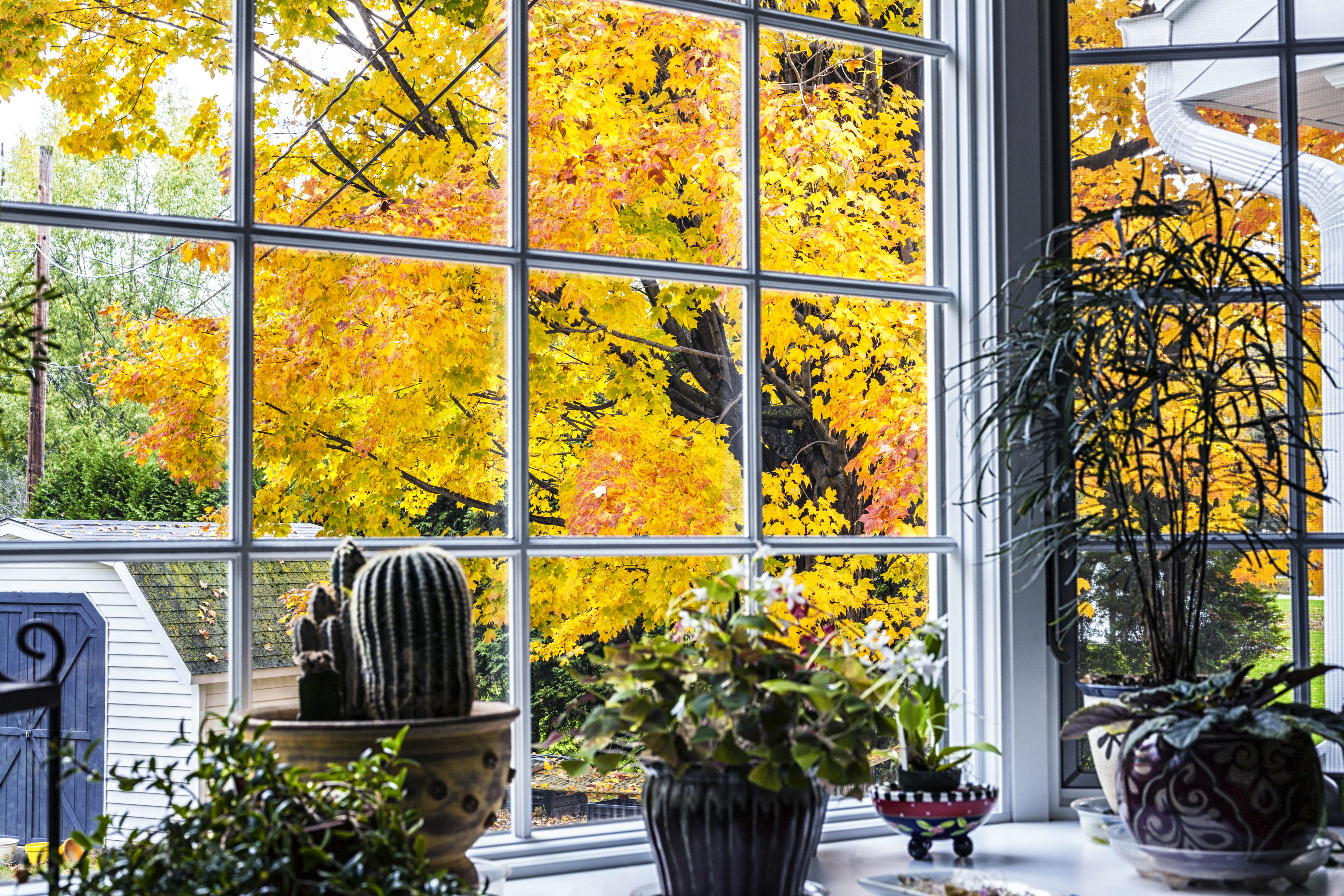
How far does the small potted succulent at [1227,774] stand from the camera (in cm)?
158

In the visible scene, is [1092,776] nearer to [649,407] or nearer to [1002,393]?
[1002,393]

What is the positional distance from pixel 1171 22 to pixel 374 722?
6.47ft

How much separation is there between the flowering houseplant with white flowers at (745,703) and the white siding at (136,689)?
2.21 ft

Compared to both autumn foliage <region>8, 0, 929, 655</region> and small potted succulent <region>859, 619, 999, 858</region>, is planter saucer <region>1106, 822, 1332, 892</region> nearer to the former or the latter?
small potted succulent <region>859, 619, 999, 858</region>

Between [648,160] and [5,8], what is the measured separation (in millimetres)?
1978

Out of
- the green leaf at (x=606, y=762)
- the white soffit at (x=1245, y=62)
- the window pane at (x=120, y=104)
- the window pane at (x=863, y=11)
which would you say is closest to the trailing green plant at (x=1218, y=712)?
the green leaf at (x=606, y=762)

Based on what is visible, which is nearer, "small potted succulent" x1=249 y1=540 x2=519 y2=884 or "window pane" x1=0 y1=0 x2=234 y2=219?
"small potted succulent" x1=249 y1=540 x2=519 y2=884

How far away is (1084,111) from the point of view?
214cm

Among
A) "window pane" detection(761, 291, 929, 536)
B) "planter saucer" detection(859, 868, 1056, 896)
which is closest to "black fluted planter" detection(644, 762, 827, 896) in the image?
"planter saucer" detection(859, 868, 1056, 896)

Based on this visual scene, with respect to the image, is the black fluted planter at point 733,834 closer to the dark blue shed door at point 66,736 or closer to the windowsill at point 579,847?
the windowsill at point 579,847

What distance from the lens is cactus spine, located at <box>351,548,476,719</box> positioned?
130 centimetres

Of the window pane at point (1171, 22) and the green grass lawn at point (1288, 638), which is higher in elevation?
the window pane at point (1171, 22)

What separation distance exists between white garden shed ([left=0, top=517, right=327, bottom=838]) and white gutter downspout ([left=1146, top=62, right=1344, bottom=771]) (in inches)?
73.6

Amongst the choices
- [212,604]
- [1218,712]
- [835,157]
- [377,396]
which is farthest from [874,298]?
[835,157]
